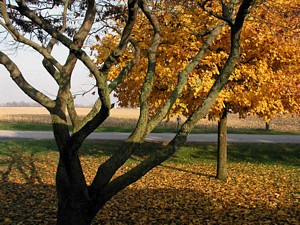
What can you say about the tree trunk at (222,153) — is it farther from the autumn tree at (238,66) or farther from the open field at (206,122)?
the open field at (206,122)

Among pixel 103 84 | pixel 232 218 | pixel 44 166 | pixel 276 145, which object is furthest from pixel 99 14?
pixel 276 145

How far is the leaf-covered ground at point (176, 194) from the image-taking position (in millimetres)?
7648

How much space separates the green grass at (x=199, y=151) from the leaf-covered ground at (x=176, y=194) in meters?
0.67

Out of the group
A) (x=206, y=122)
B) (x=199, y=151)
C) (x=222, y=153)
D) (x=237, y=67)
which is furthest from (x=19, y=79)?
(x=206, y=122)

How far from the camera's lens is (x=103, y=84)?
14.4ft

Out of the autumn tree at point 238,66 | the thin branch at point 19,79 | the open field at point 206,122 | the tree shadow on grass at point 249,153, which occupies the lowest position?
the tree shadow on grass at point 249,153

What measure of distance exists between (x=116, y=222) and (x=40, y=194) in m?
3.41

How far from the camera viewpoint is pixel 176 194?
32.6ft

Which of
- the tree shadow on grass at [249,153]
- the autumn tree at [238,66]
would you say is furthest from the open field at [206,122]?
the autumn tree at [238,66]

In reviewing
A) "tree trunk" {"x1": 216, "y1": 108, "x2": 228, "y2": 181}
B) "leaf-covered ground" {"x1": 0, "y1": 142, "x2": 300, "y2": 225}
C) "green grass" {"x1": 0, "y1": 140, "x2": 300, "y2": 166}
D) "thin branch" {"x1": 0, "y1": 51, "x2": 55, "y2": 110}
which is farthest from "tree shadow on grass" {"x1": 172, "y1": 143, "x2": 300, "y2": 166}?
"thin branch" {"x1": 0, "y1": 51, "x2": 55, "y2": 110}

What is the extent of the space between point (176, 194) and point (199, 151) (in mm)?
8315

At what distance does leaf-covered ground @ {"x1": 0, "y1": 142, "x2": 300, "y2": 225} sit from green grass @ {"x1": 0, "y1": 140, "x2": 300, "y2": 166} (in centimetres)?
67

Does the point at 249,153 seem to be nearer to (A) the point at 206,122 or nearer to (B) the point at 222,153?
(B) the point at 222,153

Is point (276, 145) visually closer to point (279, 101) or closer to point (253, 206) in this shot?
point (279, 101)
